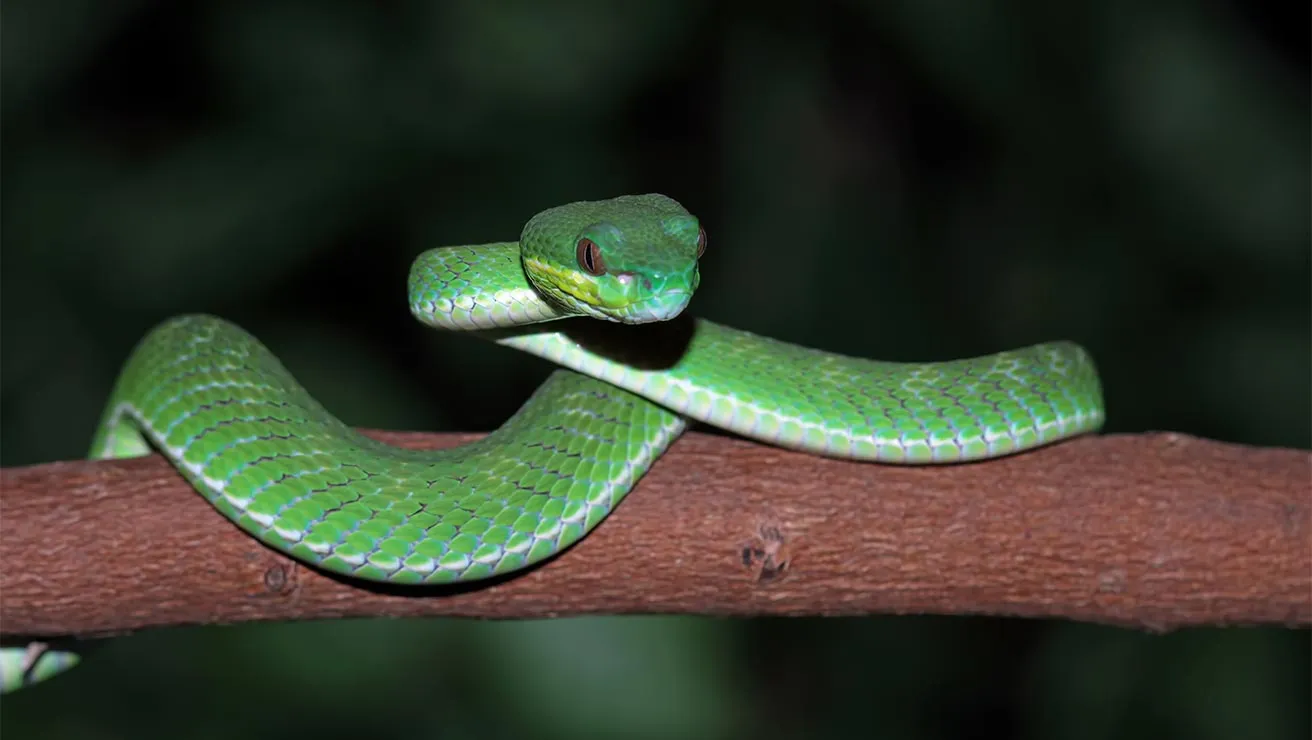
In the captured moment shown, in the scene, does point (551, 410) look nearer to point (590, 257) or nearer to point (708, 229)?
point (590, 257)

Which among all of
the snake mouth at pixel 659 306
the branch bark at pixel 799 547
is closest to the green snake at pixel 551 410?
the snake mouth at pixel 659 306

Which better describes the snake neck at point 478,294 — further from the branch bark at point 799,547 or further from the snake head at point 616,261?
the branch bark at point 799,547

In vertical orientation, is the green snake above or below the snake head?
below

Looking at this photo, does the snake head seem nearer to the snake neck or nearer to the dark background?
the snake neck

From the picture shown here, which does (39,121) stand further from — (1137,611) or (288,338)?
(1137,611)

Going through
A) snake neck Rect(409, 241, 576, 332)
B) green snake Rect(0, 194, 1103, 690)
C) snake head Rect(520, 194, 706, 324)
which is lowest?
green snake Rect(0, 194, 1103, 690)

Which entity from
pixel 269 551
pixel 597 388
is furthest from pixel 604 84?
pixel 269 551

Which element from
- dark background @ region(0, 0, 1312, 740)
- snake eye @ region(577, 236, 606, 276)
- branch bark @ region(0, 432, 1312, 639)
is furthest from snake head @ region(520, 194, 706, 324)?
dark background @ region(0, 0, 1312, 740)
